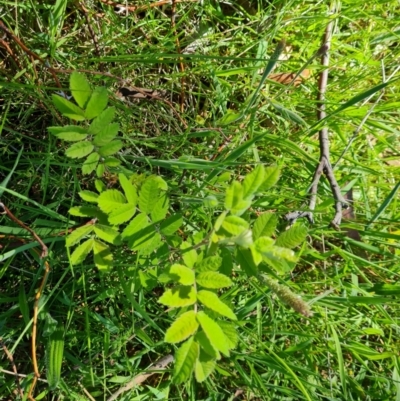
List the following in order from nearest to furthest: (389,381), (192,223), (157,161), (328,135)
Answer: (157,161)
(192,223)
(389,381)
(328,135)

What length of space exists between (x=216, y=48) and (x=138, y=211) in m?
0.84

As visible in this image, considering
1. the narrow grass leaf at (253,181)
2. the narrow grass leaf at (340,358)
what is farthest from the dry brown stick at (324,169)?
the narrow grass leaf at (253,181)

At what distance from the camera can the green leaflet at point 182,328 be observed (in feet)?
3.57

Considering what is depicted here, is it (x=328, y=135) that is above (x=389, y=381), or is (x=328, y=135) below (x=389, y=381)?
above

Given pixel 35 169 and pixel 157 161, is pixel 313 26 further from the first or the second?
pixel 35 169

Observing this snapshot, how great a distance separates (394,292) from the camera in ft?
5.54

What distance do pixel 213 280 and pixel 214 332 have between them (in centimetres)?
11

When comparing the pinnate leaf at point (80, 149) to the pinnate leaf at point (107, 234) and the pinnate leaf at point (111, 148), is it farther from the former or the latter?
the pinnate leaf at point (107, 234)

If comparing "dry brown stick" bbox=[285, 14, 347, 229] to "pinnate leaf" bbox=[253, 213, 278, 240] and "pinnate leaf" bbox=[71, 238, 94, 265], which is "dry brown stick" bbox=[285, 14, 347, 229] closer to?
"pinnate leaf" bbox=[253, 213, 278, 240]

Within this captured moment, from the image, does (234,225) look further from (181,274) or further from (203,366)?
(203,366)

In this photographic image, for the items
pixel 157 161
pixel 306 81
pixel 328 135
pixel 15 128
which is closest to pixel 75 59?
pixel 15 128

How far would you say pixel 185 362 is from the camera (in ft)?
3.66

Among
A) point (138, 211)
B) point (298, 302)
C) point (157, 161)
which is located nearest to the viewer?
point (298, 302)

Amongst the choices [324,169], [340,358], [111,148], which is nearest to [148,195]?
[111,148]
